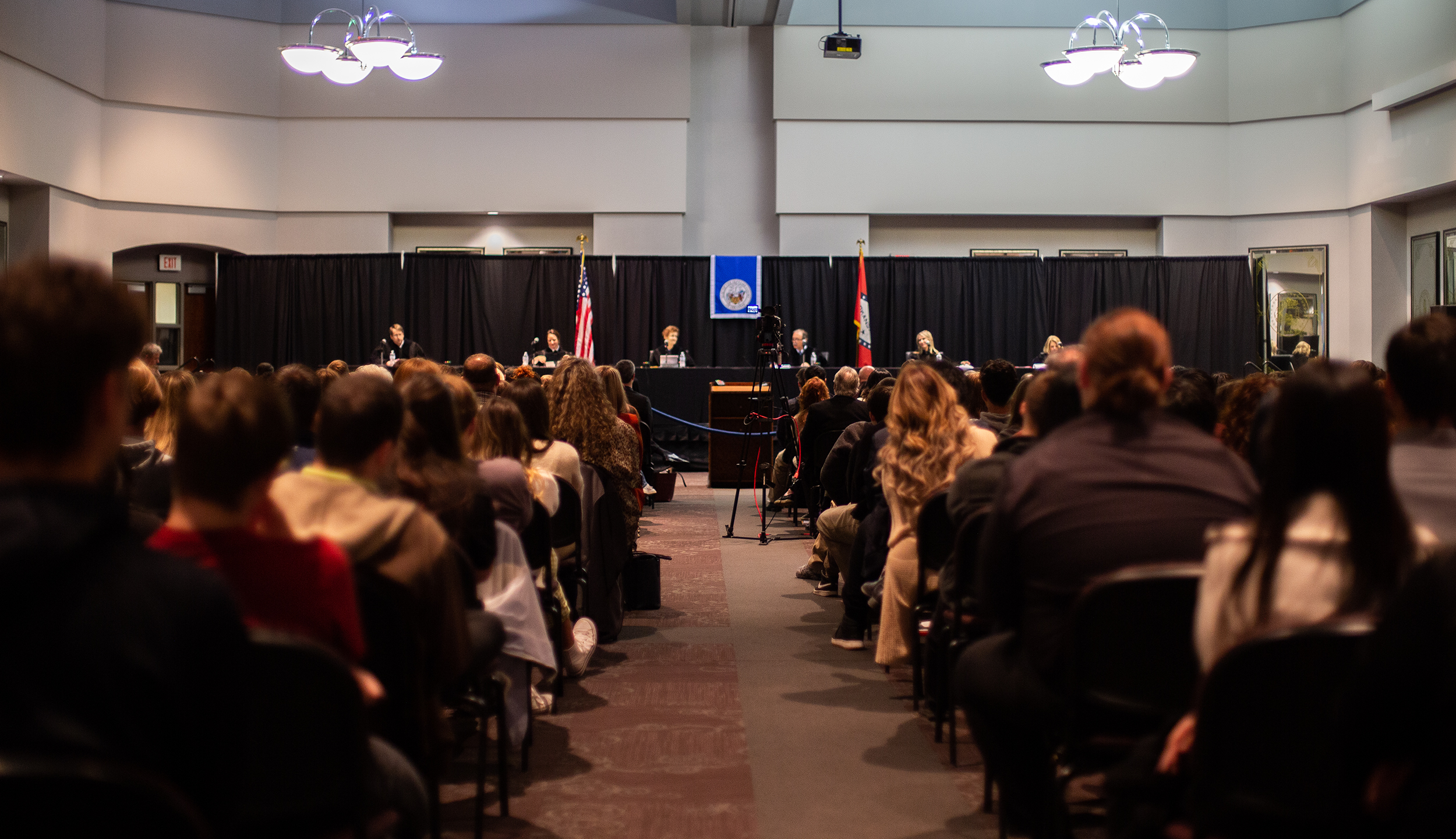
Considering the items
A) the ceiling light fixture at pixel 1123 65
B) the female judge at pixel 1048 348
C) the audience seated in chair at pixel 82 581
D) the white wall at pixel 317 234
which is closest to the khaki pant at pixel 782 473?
the female judge at pixel 1048 348

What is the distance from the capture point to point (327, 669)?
1555mm

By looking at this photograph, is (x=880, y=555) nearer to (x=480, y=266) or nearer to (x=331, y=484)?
(x=331, y=484)

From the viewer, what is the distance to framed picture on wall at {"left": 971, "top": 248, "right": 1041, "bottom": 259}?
15.7 meters

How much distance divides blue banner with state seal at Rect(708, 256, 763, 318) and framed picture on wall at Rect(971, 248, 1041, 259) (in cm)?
312

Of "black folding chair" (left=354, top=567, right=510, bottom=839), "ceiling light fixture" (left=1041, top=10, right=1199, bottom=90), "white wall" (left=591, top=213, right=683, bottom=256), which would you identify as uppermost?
"ceiling light fixture" (left=1041, top=10, right=1199, bottom=90)

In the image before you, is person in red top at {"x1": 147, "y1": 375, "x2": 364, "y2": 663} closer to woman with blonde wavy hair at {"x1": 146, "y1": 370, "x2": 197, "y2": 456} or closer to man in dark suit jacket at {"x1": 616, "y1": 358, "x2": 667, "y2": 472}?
woman with blonde wavy hair at {"x1": 146, "y1": 370, "x2": 197, "y2": 456}

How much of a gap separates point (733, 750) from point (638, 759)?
0.31 meters

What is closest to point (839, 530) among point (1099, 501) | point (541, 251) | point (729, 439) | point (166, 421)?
point (166, 421)

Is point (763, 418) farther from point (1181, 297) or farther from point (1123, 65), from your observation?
point (1181, 297)

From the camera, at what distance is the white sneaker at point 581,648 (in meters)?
4.46

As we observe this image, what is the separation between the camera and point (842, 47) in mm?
13688

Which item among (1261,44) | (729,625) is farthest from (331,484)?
(1261,44)

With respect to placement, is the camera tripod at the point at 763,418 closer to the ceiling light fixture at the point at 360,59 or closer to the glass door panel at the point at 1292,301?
the ceiling light fixture at the point at 360,59

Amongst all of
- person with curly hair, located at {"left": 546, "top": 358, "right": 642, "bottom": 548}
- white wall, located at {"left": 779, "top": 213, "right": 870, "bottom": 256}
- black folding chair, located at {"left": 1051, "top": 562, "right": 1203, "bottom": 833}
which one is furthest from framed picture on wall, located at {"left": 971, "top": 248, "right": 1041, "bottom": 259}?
black folding chair, located at {"left": 1051, "top": 562, "right": 1203, "bottom": 833}
